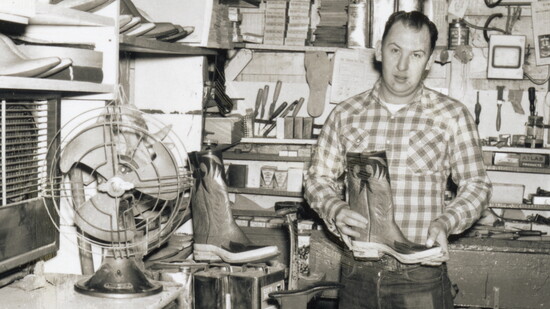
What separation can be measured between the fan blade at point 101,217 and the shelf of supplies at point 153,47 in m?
0.64

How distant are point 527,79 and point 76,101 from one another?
3793 mm

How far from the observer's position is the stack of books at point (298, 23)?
207 inches

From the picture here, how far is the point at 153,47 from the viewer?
10.1 feet

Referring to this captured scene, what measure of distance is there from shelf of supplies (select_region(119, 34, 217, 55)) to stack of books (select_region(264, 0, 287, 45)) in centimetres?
112

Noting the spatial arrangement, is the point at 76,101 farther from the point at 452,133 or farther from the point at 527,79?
the point at 527,79

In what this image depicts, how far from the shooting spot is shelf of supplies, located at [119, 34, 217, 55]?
8.85ft

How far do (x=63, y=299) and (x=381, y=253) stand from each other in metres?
1.23

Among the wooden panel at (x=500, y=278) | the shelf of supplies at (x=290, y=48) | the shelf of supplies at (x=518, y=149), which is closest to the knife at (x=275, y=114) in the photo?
the shelf of supplies at (x=290, y=48)

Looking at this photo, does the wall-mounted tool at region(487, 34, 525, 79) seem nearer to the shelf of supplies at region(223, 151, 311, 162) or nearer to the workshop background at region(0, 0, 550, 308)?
the workshop background at region(0, 0, 550, 308)

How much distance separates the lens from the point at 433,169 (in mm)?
2854

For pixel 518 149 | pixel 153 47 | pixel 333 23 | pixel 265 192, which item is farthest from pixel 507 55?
pixel 153 47

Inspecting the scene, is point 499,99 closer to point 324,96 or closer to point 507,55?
point 507,55

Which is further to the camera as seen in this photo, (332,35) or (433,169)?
(332,35)

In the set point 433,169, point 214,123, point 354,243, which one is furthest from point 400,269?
point 214,123
